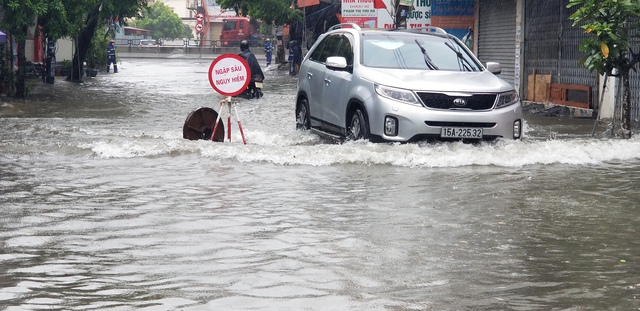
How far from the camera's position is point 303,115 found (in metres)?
15.3

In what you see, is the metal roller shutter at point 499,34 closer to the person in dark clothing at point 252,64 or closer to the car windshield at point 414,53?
the person in dark clothing at point 252,64

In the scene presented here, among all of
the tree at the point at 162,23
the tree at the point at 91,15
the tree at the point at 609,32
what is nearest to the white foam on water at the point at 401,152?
the tree at the point at 609,32

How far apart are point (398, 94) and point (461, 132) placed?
2.84 feet

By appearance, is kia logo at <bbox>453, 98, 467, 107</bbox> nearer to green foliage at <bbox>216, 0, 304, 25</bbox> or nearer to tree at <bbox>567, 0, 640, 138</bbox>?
tree at <bbox>567, 0, 640, 138</bbox>

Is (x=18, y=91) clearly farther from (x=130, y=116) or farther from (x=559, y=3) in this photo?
(x=559, y=3)

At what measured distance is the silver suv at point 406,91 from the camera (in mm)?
12031

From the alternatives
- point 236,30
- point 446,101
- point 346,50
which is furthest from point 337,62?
point 236,30

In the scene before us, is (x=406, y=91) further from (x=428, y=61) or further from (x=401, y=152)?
(x=428, y=61)

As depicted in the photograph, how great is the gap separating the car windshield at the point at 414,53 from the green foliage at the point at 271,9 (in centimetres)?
3577

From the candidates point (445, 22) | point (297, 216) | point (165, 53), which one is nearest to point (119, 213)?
point (297, 216)

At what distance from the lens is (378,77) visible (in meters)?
12.5

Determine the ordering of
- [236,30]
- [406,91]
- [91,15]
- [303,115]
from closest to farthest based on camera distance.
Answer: [406,91]
[303,115]
[91,15]
[236,30]

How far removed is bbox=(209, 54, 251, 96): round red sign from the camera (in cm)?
1348

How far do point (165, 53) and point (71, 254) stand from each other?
69.4 meters
